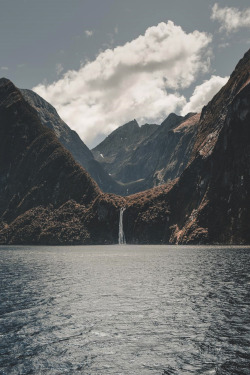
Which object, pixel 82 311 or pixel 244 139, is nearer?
pixel 82 311

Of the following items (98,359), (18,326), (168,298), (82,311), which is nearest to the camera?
(98,359)

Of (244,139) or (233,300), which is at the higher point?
(244,139)

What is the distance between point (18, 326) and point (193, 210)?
585 feet

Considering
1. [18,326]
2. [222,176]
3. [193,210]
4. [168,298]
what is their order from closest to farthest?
[18,326], [168,298], [222,176], [193,210]

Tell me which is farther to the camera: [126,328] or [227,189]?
[227,189]

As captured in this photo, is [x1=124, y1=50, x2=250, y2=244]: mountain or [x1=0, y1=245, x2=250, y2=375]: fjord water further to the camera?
[x1=124, y1=50, x2=250, y2=244]: mountain

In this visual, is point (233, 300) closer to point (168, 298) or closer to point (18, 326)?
point (168, 298)

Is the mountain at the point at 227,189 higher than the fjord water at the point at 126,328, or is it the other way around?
the mountain at the point at 227,189

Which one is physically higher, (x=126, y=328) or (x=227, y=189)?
(x=227, y=189)

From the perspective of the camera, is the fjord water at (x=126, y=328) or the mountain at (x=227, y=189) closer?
the fjord water at (x=126, y=328)

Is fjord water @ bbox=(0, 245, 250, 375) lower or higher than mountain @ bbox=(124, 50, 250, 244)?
lower

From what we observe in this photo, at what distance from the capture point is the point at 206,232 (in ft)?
572

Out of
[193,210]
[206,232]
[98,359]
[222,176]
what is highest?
[222,176]

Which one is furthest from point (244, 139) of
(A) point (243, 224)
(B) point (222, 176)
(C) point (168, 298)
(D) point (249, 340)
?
(D) point (249, 340)
